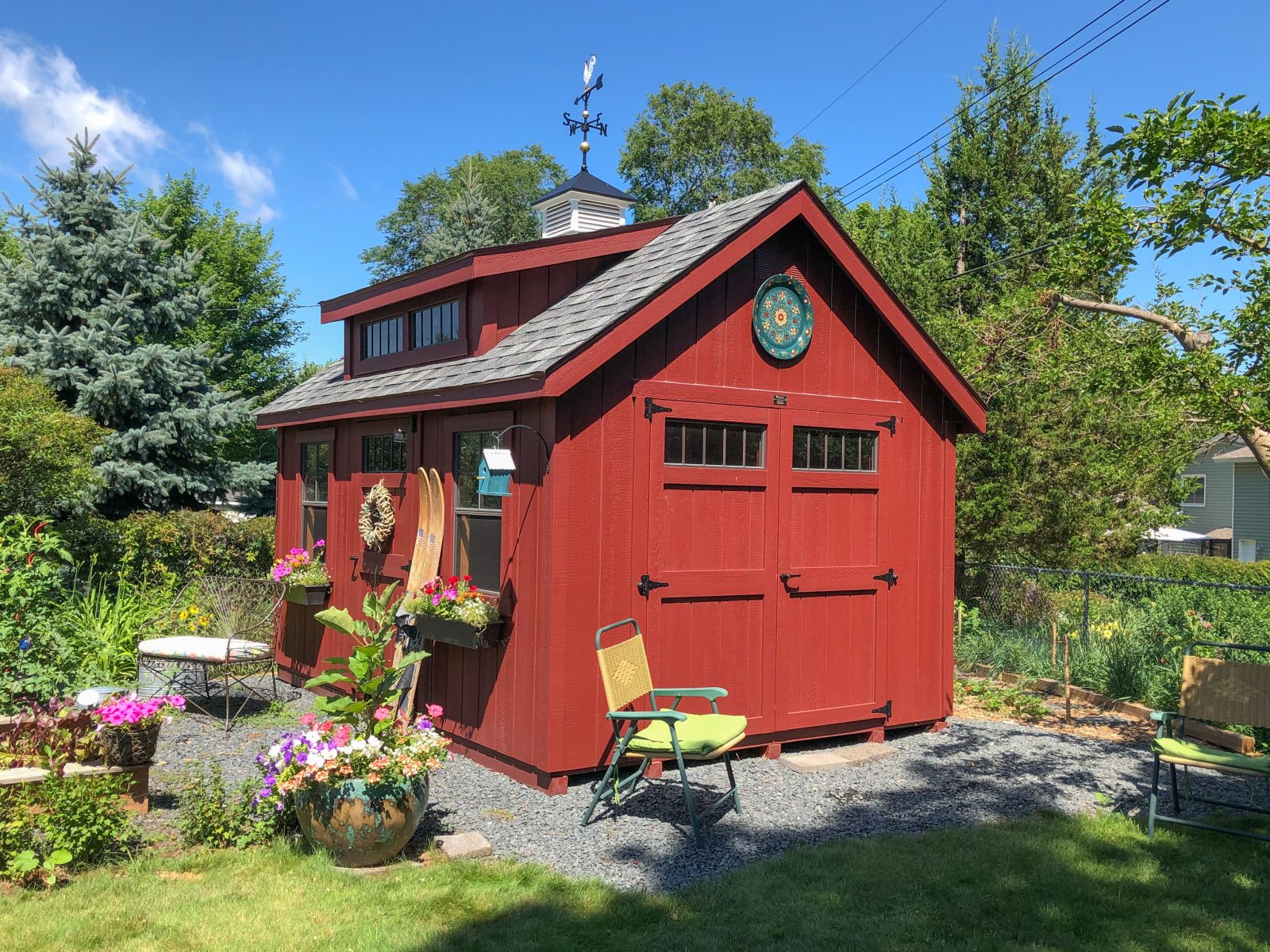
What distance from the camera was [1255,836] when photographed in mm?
5301

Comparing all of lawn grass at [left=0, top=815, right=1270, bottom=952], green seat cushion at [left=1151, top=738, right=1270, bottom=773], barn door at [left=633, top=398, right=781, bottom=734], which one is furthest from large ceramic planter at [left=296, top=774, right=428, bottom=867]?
green seat cushion at [left=1151, top=738, right=1270, bottom=773]

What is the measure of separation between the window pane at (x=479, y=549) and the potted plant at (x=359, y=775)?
178cm

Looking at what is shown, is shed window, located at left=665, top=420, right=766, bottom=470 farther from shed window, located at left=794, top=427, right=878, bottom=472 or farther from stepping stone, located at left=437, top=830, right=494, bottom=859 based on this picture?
stepping stone, located at left=437, top=830, right=494, bottom=859

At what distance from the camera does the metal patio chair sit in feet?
18.1

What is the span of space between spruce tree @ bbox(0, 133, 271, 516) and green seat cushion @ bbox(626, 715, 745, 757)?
11.2 m

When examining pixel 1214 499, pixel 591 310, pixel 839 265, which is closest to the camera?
pixel 591 310

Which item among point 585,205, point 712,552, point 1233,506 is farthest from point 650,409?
point 1233,506

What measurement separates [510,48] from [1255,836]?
14.8 m

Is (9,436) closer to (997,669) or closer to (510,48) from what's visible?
(510,48)

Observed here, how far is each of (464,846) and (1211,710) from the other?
4.49 meters

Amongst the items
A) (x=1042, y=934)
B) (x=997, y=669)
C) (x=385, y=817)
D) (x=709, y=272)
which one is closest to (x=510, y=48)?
(x=709, y=272)

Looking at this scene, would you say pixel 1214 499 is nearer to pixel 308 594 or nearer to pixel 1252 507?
pixel 1252 507

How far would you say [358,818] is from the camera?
15.6 feet

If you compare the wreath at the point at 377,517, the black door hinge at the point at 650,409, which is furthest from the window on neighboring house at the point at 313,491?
the black door hinge at the point at 650,409
